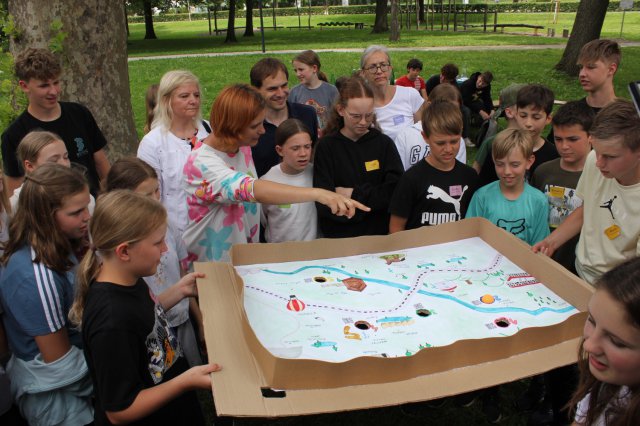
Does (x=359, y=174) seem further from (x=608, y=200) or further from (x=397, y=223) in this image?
(x=608, y=200)

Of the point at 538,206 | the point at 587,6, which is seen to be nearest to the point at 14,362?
the point at 538,206

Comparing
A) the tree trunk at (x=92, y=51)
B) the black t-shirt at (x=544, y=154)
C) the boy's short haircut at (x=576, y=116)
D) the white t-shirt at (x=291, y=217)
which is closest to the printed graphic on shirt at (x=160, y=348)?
the white t-shirt at (x=291, y=217)

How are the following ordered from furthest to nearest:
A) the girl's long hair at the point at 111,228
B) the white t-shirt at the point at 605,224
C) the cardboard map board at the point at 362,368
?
the white t-shirt at the point at 605,224, the girl's long hair at the point at 111,228, the cardboard map board at the point at 362,368

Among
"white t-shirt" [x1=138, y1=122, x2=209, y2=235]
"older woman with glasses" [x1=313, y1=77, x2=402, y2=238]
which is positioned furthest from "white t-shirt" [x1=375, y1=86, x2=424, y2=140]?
"white t-shirt" [x1=138, y1=122, x2=209, y2=235]

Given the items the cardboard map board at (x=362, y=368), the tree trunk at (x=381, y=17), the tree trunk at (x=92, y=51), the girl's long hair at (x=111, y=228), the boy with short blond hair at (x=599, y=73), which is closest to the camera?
the cardboard map board at (x=362, y=368)

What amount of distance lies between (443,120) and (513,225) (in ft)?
2.32

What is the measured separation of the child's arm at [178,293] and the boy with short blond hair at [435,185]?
1.21 meters

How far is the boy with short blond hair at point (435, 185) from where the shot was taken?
307 centimetres

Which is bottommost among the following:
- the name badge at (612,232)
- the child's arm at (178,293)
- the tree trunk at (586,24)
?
the child's arm at (178,293)

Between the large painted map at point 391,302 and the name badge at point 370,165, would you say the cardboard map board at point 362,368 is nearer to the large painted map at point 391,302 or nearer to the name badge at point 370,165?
the large painted map at point 391,302

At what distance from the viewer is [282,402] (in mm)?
1672

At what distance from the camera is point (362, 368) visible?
5.72 feet

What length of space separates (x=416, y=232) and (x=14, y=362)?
1.86m

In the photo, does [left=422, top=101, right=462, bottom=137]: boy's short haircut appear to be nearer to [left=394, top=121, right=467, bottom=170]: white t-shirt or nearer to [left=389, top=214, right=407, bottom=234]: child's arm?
[left=389, top=214, right=407, bottom=234]: child's arm
